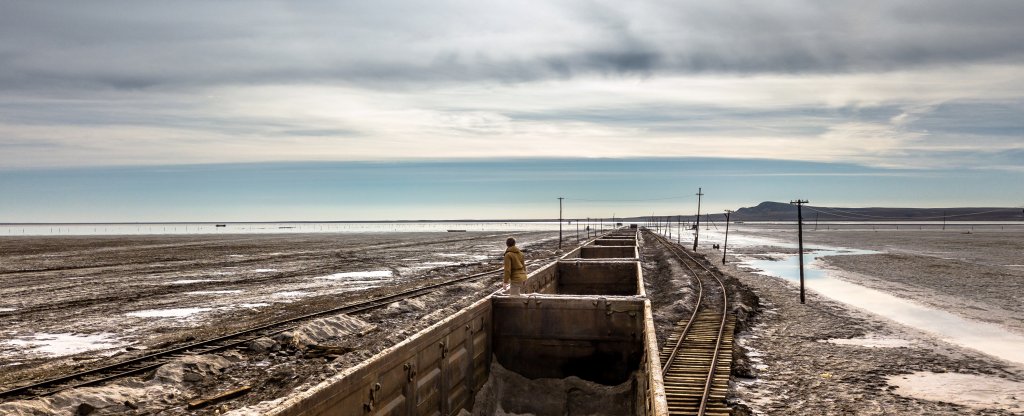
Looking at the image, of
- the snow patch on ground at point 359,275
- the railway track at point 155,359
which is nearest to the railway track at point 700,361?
the railway track at point 155,359

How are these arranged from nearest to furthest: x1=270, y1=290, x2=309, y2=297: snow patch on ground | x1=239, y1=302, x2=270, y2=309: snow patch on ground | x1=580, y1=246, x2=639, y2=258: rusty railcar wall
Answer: x1=239, y1=302, x2=270, y2=309: snow patch on ground
x1=270, y1=290, x2=309, y2=297: snow patch on ground
x1=580, y1=246, x2=639, y2=258: rusty railcar wall

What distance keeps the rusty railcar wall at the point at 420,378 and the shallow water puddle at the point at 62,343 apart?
35.1 feet

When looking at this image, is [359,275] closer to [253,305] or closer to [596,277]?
[253,305]

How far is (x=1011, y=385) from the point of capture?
13.7 m

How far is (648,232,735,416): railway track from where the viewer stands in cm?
1153

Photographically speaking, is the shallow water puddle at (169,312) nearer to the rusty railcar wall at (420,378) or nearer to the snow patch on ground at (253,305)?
the snow patch on ground at (253,305)

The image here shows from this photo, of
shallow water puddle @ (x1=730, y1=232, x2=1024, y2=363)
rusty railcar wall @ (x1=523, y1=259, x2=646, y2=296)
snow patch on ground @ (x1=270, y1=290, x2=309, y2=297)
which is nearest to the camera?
shallow water puddle @ (x1=730, y1=232, x2=1024, y2=363)

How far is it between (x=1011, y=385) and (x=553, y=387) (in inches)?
417

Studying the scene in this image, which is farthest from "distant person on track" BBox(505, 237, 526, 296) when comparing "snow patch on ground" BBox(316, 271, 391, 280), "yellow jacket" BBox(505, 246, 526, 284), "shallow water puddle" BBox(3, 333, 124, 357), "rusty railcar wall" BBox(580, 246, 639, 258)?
"snow patch on ground" BBox(316, 271, 391, 280)

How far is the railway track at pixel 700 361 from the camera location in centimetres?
1153

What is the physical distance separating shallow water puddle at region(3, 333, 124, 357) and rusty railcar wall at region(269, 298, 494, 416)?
10712mm

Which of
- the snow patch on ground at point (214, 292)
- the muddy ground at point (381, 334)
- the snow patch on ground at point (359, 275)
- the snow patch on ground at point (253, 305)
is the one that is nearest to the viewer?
the muddy ground at point (381, 334)

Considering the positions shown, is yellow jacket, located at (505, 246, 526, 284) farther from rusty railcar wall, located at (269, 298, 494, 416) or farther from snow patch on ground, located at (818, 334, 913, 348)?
snow patch on ground, located at (818, 334, 913, 348)

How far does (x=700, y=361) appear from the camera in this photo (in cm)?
1453
